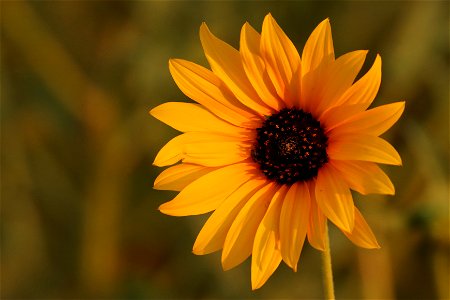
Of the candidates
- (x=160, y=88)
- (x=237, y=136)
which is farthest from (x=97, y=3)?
(x=237, y=136)

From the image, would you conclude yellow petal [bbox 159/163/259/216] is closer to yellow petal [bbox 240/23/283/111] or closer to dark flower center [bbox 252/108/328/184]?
dark flower center [bbox 252/108/328/184]

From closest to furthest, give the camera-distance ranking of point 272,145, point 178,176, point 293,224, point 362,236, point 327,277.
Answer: point 327,277, point 362,236, point 293,224, point 178,176, point 272,145

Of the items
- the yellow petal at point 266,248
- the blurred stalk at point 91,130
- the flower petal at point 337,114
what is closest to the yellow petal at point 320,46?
the flower petal at point 337,114

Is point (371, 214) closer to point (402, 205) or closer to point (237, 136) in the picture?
point (402, 205)

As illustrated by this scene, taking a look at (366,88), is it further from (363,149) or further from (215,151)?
(215,151)

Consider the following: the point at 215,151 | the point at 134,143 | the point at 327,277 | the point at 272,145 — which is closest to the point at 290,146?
the point at 272,145

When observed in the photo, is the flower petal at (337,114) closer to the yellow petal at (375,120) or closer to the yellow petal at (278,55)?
the yellow petal at (375,120)
